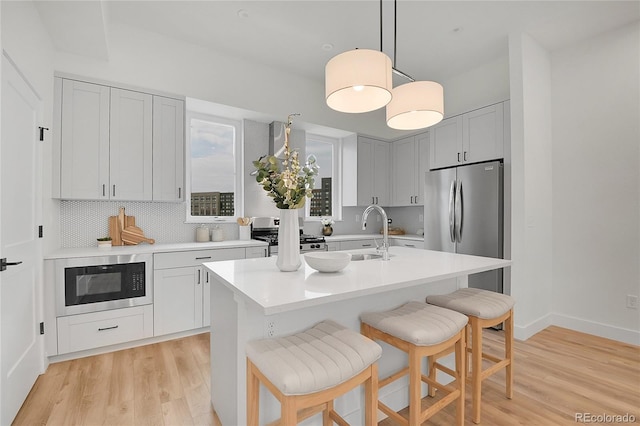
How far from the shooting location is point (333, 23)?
3.20 m

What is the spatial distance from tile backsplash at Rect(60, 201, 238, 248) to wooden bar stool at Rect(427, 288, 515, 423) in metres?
2.88

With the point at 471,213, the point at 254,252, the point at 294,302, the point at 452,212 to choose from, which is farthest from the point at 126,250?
the point at 471,213

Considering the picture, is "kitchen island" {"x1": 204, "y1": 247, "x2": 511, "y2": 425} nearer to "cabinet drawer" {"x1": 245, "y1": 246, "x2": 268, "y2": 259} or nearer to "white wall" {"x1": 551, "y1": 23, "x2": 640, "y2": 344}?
"cabinet drawer" {"x1": 245, "y1": 246, "x2": 268, "y2": 259}

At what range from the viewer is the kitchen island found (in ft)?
4.47

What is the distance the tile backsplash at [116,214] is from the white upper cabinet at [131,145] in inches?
12.8

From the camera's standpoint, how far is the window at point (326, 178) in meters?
5.09

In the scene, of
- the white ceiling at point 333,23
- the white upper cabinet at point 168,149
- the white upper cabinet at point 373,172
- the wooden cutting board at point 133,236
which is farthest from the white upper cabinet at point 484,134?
the wooden cutting board at point 133,236

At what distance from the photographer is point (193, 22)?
3.18 m

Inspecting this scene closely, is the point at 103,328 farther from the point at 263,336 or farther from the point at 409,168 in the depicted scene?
the point at 409,168

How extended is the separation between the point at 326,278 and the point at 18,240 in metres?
2.02

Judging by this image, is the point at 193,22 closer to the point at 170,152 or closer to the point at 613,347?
the point at 170,152

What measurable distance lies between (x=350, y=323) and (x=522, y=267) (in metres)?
2.27

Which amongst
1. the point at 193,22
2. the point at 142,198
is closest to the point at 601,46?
the point at 193,22

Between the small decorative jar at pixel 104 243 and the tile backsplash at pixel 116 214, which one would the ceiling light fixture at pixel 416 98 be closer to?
the tile backsplash at pixel 116 214
